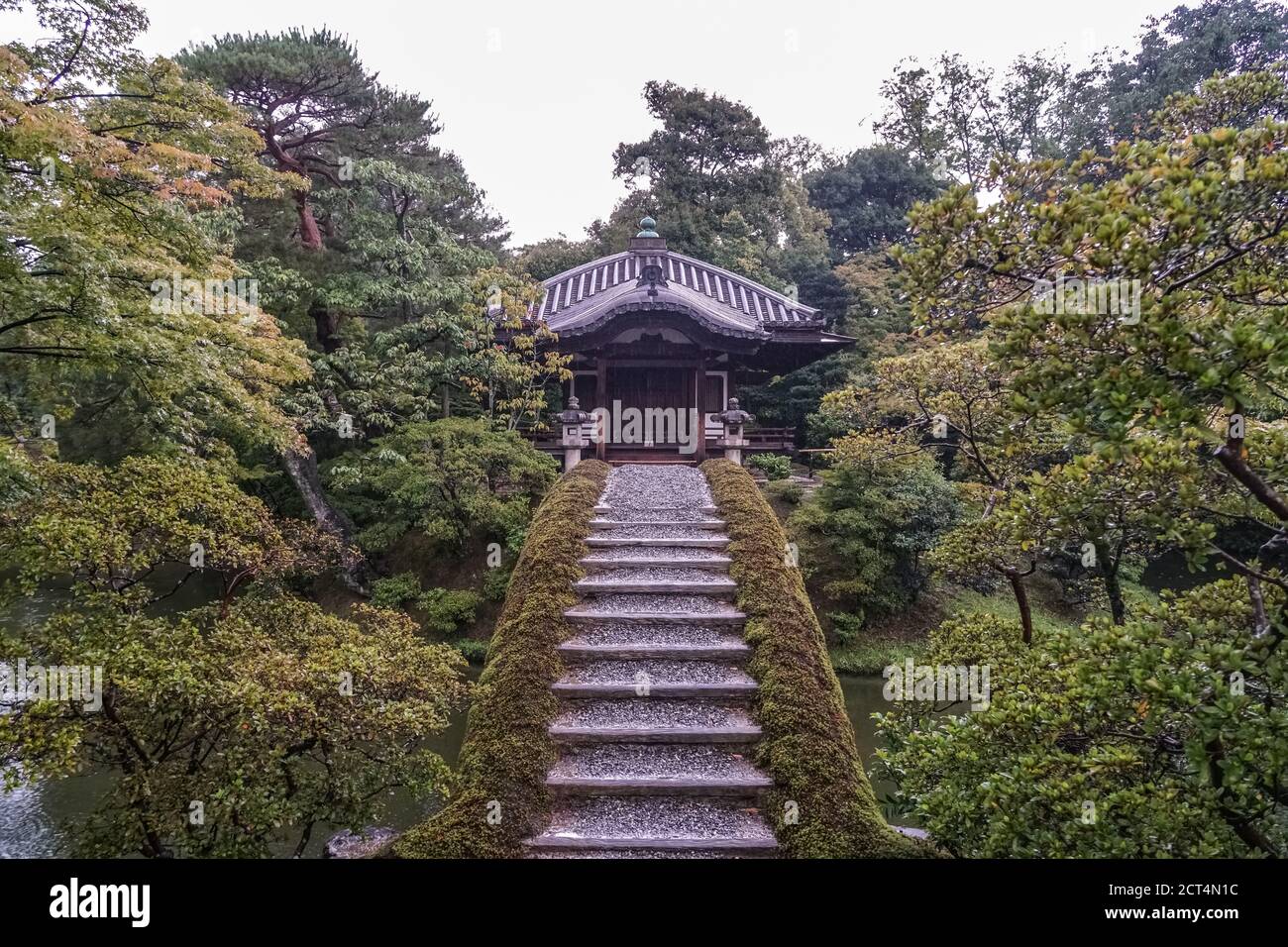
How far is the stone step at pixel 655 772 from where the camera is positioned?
4.02m

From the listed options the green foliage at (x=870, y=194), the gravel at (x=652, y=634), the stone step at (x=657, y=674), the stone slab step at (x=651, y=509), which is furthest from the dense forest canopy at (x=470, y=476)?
the green foliage at (x=870, y=194)

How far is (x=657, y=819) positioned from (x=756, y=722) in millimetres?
1028

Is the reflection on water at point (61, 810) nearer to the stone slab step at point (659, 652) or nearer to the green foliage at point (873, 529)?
the stone slab step at point (659, 652)

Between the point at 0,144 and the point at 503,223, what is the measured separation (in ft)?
83.6

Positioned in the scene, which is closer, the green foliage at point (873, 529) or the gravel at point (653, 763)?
the gravel at point (653, 763)

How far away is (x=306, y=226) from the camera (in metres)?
11.9

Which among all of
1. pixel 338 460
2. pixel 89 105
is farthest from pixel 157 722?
pixel 338 460

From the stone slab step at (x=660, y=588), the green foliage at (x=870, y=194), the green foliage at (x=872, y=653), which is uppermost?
the green foliage at (x=870, y=194)

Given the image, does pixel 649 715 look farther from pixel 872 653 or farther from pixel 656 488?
pixel 872 653

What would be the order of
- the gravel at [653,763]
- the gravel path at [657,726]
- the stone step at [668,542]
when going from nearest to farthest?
the gravel path at [657,726]
the gravel at [653,763]
the stone step at [668,542]

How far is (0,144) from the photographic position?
13.5 feet

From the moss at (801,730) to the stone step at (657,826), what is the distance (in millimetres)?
193

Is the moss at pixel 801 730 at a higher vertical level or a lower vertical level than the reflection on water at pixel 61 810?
higher
